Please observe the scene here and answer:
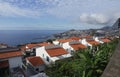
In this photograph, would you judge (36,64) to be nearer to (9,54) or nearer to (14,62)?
(14,62)

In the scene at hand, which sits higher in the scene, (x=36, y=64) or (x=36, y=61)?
(x=36, y=61)

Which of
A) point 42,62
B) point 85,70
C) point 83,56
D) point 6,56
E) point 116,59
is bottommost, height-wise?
point 42,62

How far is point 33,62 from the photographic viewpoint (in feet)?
143

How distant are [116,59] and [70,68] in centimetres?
1122

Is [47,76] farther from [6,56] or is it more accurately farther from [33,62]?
[33,62]

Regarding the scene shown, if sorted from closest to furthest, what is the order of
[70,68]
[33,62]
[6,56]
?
[70,68] < [6,56] < [33,62]

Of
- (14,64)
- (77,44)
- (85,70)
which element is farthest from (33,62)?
(85,70)

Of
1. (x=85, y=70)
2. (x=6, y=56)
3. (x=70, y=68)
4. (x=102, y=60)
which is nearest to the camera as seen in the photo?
(x=85, y=70)

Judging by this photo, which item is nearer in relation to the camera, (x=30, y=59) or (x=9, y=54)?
(x=9, y=54)

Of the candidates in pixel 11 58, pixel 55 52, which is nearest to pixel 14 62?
pixel 11 58

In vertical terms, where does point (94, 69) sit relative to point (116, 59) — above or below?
below

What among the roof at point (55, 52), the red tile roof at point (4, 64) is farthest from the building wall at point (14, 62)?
the roof at point (55, 52)

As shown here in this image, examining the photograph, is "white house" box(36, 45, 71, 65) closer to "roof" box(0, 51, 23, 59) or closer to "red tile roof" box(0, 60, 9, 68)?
"roof" box(0, 51, 23, 59)

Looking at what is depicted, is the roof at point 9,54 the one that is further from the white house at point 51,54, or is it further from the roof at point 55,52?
the roof at point 55,52
